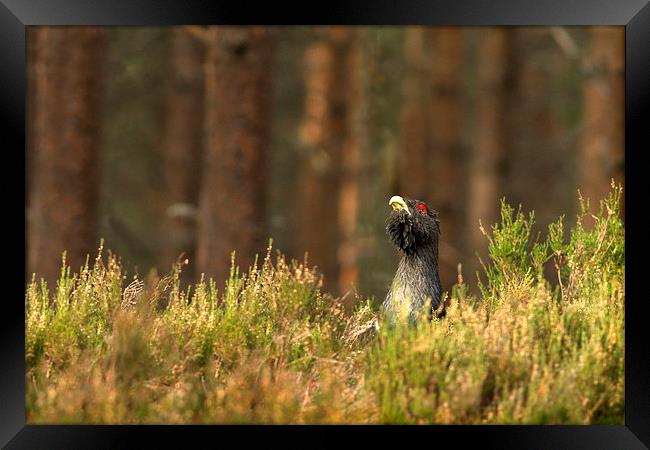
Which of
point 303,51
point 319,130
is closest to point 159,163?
point 303,51

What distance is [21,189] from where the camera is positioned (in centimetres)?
567

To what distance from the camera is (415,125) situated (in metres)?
20.4

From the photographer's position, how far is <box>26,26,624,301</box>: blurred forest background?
37.6 ft

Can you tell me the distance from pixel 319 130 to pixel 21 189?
13956 millimetres

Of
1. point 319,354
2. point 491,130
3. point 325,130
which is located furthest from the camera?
point 491,130

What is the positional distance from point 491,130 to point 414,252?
15775 mm

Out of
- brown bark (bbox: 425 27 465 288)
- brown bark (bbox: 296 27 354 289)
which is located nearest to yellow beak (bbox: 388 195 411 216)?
brown bark (bbox: 425 27 465 288)

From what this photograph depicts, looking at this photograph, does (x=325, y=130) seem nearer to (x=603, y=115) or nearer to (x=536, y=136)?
(x=603, y=115)

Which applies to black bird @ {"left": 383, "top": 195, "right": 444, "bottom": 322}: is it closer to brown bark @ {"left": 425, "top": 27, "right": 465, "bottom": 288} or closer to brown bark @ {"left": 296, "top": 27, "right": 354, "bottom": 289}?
brown bark @ {"left": 425, "top": 27, "right": 465, "bottom": 288}

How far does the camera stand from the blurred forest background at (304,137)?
11445 millimetres

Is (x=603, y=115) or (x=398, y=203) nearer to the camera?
(x=398, y=203)
